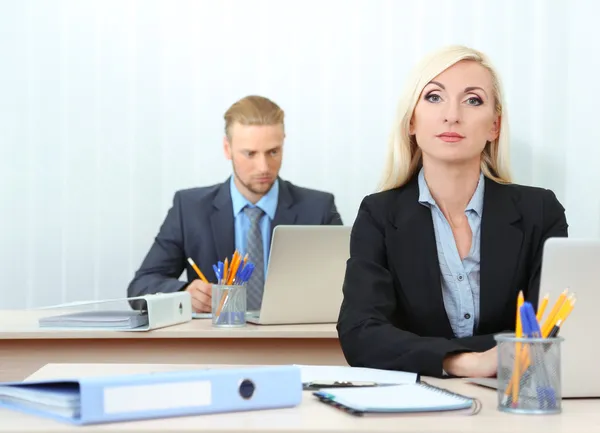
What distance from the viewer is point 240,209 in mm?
3484

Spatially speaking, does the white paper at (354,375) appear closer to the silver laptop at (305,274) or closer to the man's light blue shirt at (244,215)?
the silver laptop at (305,274)

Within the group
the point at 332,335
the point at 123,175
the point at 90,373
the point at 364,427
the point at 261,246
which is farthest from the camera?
the point at 123,175

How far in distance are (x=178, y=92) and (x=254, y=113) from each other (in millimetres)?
821

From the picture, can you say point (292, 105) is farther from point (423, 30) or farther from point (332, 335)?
point (332, 335)

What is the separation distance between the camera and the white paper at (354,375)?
1637 mm

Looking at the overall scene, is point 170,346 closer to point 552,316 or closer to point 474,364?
point 474,364

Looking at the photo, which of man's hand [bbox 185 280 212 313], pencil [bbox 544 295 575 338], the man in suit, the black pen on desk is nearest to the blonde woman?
the black pen on desk

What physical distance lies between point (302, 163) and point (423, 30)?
82cm

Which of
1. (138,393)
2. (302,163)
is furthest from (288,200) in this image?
(138,393)

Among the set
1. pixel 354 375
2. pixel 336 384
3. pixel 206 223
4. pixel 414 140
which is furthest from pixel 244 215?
pixel 336 384

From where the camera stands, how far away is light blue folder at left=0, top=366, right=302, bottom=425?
127cm

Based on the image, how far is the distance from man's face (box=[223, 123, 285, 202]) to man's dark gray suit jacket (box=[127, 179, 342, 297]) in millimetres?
92

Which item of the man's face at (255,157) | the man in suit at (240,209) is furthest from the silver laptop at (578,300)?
the man's face at (255,157)

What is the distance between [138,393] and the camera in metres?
1.29
